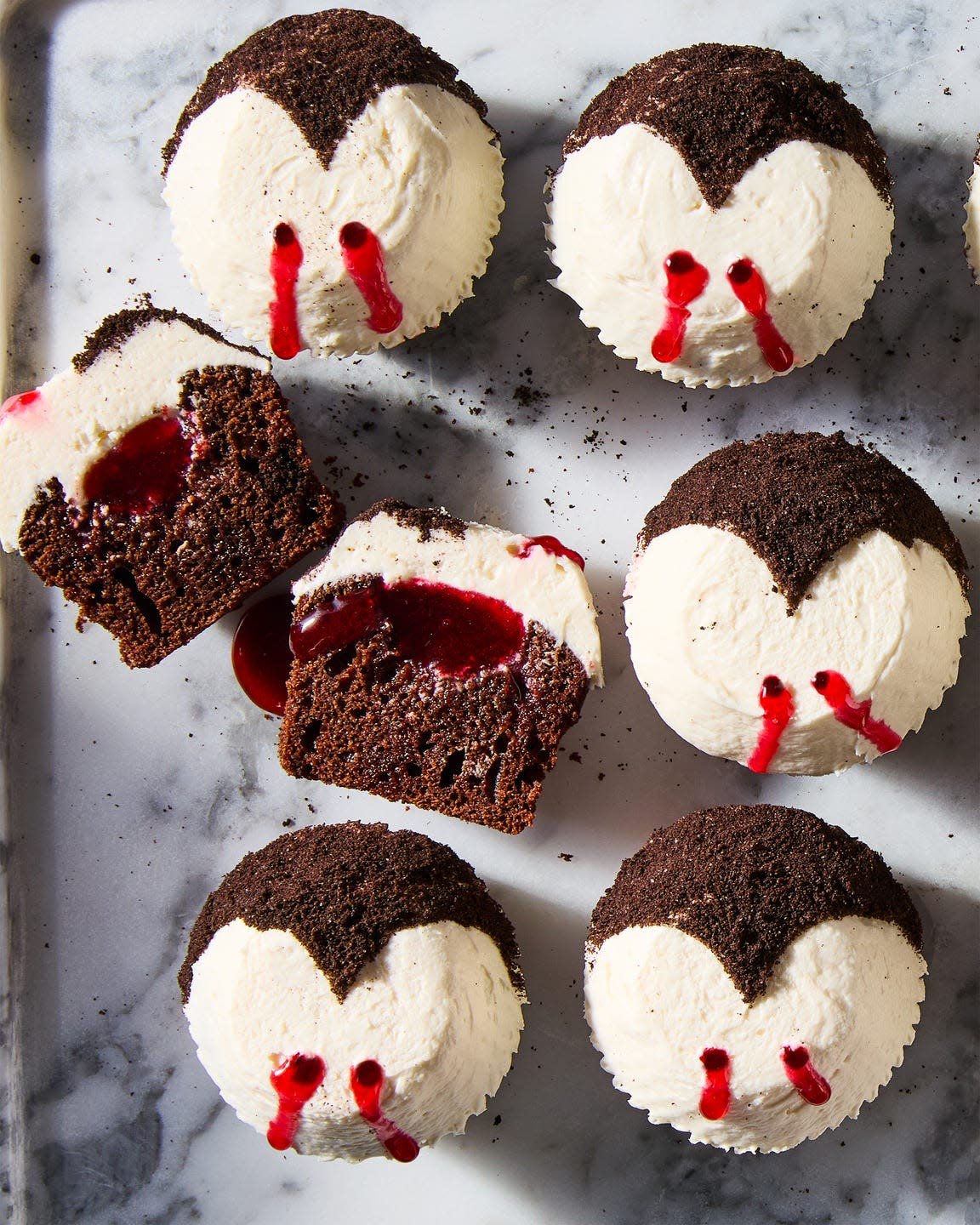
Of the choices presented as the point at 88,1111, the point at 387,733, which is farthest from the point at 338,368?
the point at 88,1111

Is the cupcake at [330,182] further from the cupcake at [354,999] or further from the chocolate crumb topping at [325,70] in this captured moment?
the cupcake at [354,999]

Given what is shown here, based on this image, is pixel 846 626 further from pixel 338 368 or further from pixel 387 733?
pixel 338 368

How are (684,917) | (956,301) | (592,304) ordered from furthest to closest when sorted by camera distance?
(956,301) → (592,304) → (684,917)

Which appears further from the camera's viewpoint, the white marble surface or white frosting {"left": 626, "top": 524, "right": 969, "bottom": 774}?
the white marble surface

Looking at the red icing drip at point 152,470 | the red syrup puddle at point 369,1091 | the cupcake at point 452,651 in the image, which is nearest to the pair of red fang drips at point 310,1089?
the red syrup puddle at point 369,1091

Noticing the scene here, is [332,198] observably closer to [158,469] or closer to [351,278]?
[351,278]

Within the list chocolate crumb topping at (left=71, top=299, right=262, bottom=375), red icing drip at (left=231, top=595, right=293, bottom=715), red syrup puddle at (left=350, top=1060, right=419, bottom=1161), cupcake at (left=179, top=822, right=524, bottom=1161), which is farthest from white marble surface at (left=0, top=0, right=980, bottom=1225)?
red syrup puddle at (left=350, top=1060, right=419, bottom=1161)

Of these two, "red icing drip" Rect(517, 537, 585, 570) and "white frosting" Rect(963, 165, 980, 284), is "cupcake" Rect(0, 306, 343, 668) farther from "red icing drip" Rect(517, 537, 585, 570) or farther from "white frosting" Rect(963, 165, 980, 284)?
"white frosting" Rect(963, 165, 980, 284)
